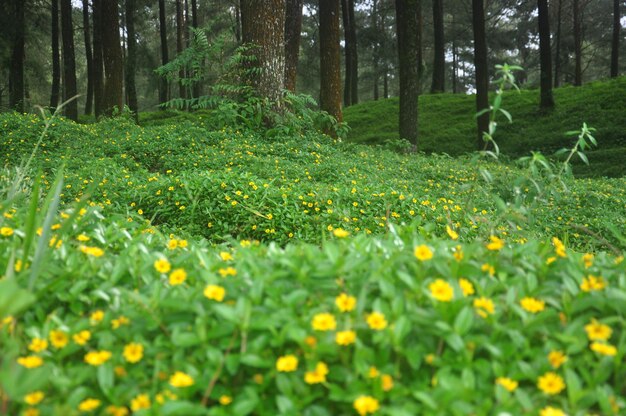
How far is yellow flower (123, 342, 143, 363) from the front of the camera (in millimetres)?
1237

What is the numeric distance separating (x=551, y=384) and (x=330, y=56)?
10.3 meters

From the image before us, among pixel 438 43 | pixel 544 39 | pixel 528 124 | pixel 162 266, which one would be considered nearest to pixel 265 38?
pixel 162 266

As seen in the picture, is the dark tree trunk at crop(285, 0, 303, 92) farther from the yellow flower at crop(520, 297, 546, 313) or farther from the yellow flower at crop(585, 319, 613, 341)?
the yellow flower at crop(585, 319, 613, 341)

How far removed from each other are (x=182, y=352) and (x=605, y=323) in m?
1.14

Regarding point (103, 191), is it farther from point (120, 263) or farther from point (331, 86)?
point (331, 86)

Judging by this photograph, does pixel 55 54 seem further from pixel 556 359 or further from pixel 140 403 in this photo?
pixel 556 359

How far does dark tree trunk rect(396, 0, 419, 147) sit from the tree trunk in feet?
4.75

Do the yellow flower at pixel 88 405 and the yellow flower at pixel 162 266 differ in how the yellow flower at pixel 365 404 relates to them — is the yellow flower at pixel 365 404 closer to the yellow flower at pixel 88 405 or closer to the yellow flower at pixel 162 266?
the yellow flower at pixel 88 405

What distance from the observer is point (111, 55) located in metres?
12.2

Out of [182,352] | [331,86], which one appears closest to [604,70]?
[331,86]

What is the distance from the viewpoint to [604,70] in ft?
116

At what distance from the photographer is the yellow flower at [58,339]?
1257mm

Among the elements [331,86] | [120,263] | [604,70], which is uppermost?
[604,70]

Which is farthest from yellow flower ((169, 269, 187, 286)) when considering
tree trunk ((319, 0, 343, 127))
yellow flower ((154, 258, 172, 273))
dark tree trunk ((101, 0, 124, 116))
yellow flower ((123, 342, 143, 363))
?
dark tree trunk ((101, 0, 124, 116))
